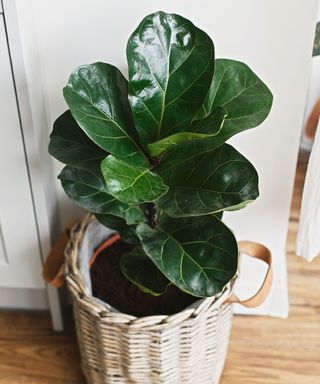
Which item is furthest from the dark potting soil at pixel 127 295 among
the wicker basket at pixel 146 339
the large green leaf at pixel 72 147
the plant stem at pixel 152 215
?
the large green leaf at pixel 72 147

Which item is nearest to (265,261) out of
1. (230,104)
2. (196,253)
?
(196,253)

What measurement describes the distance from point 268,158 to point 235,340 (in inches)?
18.2

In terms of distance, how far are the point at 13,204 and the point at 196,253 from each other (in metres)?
0.42

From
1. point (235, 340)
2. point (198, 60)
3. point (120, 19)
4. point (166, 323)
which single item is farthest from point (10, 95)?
point (235, 340)

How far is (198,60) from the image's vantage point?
0.94 meters

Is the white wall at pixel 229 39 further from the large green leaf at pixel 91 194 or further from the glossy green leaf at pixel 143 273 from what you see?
the glossy green leaf at pixel 143 273

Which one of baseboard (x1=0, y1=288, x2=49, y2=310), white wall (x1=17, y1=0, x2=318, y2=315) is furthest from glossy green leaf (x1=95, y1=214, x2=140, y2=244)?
baseboard (x1=0, y1=288, x2=49, y2=310)

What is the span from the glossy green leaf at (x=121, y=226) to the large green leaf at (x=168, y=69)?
0.22 m

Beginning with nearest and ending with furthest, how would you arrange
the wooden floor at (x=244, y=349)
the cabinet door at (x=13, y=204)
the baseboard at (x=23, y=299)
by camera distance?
the cabinet door at (x=13, y=204), the wooden floor at (x=244, y=349), the baseboard at (x=23, y=299)

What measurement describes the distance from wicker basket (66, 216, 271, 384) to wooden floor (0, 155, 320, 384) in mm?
116

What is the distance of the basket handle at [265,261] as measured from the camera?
1.16 metres

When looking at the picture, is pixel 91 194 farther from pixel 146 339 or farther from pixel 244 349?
pixel 244 349

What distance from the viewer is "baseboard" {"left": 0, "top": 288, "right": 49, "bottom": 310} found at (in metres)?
1.45

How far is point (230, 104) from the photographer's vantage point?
98 centimetres
